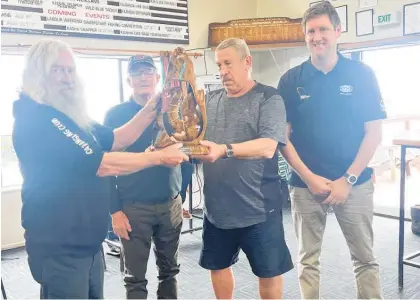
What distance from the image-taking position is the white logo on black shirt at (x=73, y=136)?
134 cm

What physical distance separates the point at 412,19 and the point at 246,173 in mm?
2825

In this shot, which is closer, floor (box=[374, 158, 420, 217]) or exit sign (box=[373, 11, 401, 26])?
exit sign (box=[373, 11, 401, 26])

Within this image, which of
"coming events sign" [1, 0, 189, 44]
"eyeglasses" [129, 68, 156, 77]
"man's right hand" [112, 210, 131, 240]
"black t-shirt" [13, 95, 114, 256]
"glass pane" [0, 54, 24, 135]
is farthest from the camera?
"glass pane" [0, 54, 24, 135]

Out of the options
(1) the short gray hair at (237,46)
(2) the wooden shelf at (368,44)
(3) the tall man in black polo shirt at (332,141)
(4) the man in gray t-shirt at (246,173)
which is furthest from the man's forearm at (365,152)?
(2) the wooden shelf at (368,44)

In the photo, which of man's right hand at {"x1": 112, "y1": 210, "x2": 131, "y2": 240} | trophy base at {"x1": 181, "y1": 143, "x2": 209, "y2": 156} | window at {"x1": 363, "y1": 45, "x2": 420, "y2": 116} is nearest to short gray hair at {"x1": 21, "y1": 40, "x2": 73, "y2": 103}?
trophy base at {"x1": 181, "y1": 143, "x2": 209, "y2": 156}

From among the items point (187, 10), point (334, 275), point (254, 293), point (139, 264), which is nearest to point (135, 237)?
point (139, 264)

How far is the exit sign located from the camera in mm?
3807

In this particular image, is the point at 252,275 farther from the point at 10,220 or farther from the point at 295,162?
the point at 10,220

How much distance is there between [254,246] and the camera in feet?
5.76

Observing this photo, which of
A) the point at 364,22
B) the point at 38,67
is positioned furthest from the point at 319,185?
the point at 364,22

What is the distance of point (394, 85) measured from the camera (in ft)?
14.1

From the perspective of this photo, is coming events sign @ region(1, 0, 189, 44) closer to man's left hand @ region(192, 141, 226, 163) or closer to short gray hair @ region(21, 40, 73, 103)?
short gray hair @ region(21, 40, 73, 103)

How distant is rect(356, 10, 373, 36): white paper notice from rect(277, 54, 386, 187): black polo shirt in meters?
2.47

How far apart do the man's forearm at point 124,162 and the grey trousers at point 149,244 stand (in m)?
0.52
